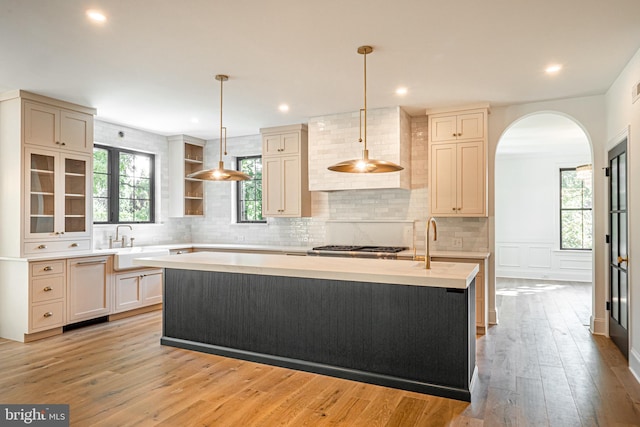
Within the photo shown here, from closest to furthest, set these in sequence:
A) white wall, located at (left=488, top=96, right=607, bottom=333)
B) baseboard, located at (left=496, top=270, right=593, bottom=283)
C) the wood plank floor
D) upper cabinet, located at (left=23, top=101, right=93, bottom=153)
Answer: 1. the wood plank floor
2. upper cabinet, located at (left=23, top=101, right=93, bottom=153)
3. white wall, located at (left=488, top=96, right=607, bottom=333)
4. baseboard, located at (left=496, top=270, right=593, bottom=283)

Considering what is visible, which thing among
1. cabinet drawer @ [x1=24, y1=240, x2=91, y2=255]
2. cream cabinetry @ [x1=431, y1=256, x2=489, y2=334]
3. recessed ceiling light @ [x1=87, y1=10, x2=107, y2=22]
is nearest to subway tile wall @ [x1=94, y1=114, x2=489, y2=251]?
cream cabinetry @ [x1=431, y1=256, x2=489, y2=334]

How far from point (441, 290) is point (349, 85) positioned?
245 cm

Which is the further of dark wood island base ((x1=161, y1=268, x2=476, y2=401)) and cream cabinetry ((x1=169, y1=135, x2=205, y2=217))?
cream cabinetry ((x1=169, y1=135, x2=205, y2=217))

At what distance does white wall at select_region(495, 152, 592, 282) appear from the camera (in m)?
8.98

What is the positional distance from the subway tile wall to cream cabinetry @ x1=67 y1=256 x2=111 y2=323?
2.62ft

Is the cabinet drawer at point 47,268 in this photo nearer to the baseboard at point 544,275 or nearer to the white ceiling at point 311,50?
the white ceiling at point 311,50

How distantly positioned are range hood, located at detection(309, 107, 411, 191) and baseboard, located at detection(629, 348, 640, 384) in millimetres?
2894

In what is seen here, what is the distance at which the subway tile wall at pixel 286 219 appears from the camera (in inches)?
221

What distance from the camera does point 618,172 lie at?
4.28 metres

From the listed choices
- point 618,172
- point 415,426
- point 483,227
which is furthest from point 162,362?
point 618,172

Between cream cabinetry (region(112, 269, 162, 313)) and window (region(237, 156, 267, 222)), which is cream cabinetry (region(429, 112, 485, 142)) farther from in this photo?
cream cabinetry (region(112, 269, 162, 313))

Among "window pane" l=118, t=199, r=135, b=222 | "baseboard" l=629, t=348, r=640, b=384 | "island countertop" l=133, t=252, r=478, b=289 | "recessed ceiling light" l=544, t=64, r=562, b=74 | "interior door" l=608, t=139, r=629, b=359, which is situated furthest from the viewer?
"window pane" l=118, t=199, r=135, b=222

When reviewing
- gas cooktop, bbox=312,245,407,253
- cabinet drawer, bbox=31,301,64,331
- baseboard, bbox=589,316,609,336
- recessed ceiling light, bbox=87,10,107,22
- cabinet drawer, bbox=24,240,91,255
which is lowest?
baseboard, bbox=589,316,609,336

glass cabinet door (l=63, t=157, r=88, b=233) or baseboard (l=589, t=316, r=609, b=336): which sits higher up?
glass cabinet door (l=63, t=157, r=88, b=233)
